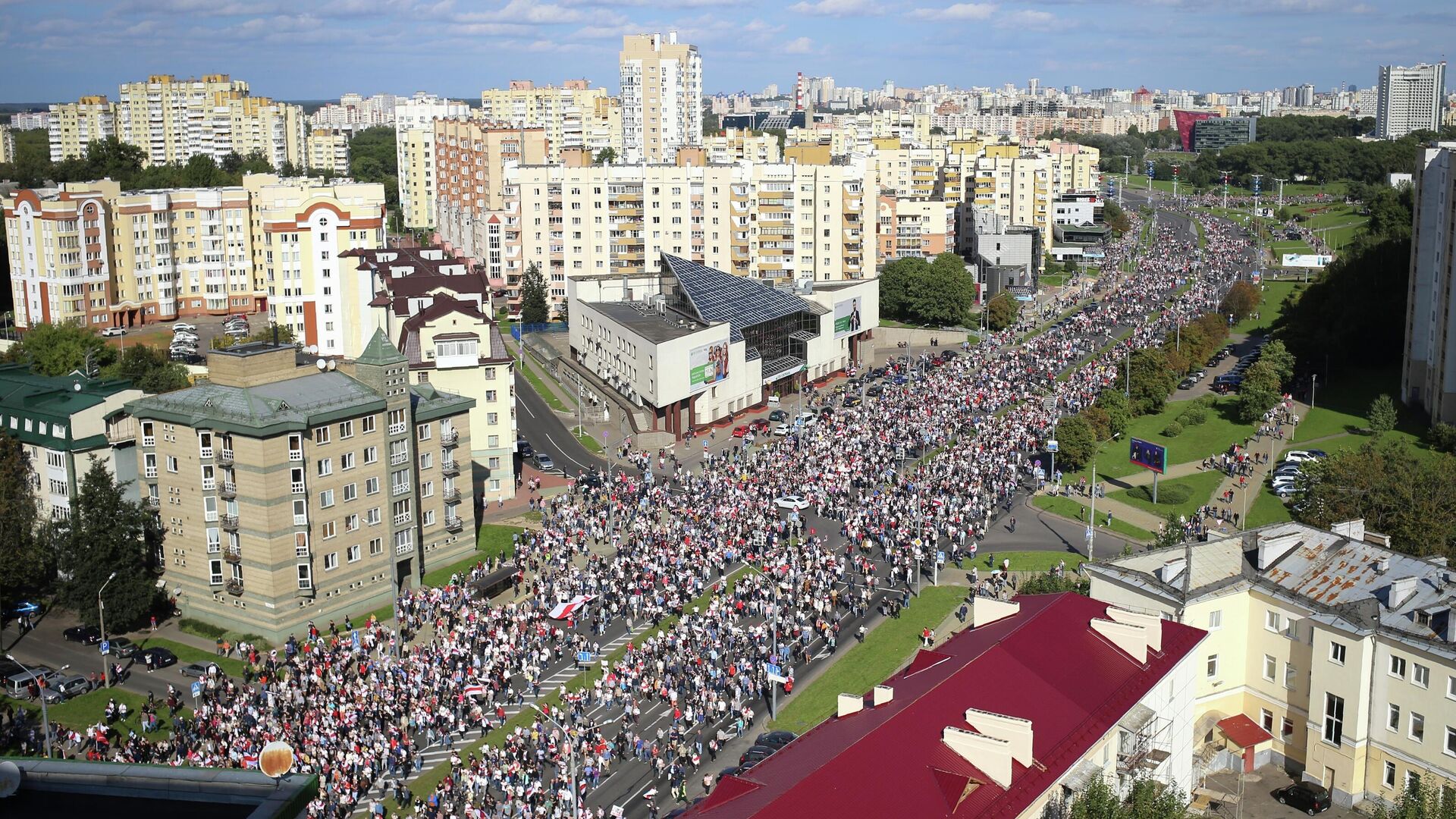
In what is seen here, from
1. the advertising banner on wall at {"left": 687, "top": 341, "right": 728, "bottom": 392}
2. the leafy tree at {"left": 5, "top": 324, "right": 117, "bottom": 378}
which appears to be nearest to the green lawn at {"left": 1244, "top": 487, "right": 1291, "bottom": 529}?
the advertising banner on wall at {"left": 687, "top": 341, "right": 728, "bottom": 392}

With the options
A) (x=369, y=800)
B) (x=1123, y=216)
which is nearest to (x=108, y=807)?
(x=369, y=800)

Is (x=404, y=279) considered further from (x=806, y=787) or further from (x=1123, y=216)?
(x=1123, y=216)

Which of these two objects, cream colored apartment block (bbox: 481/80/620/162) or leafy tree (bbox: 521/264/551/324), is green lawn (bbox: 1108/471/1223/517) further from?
cream colored apartment block (bbox: 481/80/620/162)

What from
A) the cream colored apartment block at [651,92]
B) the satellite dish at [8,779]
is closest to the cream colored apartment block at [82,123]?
the cream colored apartment block at [651,92]

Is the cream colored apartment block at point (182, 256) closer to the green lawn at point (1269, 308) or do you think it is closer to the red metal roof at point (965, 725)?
the green lawn at point (1269, 308)

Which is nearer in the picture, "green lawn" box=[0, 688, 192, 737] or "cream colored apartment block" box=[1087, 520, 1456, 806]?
"cream colored apartment block" box=[1087, 520, 1456, 806]

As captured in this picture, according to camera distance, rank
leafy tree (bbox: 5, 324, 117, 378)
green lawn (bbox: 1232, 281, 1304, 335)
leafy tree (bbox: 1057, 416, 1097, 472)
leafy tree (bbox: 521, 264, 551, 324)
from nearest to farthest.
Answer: leafy tree (bbox: 1057, 416, 1097, 472) → leafy tree (bbox: 5, 324, 117, 378) → green lawn (bbox: 1232, 281, 1304, 335) → leafy tree (bbox: 521, 264, 551, 324)
